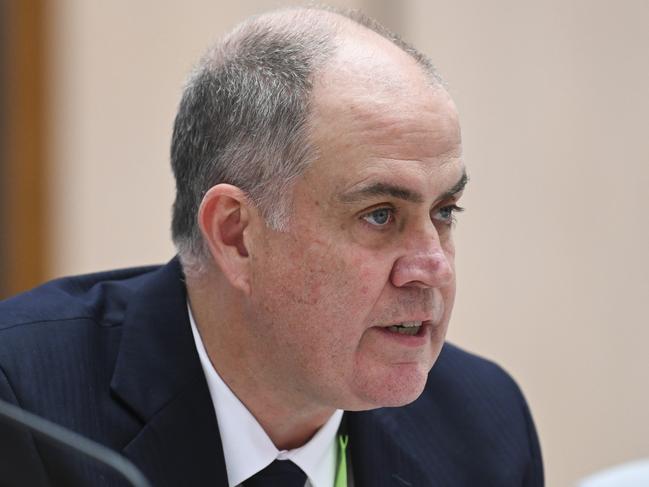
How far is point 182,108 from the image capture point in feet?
6.81

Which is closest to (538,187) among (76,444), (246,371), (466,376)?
(466,376)

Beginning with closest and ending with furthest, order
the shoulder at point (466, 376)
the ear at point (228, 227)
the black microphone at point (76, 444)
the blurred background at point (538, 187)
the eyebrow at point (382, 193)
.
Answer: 1. the black microphone at point (76, 444)
2. the eyebrow at point (382, 193)
3. the ear at point (228, 227)
4. the shoulder at point (466, 376)
5. the blurred background at point (538, 187)

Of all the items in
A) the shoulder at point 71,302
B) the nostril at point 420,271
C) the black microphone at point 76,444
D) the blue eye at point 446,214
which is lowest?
the shoulder at point 71,302

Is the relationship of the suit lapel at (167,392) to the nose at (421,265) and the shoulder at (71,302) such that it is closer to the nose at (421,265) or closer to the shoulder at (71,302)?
the shoulder at (71,302)

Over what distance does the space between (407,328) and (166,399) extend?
422 mm

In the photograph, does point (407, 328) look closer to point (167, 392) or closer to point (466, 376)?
point (167, 392)

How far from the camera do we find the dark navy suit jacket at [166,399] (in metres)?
1.90

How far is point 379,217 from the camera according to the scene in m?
1.84

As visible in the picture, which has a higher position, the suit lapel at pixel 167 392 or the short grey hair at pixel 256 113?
the short grey hair at pixel 256 113

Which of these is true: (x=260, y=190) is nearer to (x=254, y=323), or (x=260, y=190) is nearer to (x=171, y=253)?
(x=254, y=323)

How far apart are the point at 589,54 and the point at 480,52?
41cm

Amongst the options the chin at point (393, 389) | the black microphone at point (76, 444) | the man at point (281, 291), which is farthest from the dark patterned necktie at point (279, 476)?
the black microphone at point (76, 444)

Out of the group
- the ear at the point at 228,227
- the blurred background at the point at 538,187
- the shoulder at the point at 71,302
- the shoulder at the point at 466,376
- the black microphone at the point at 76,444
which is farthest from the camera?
the blurred background at the point at 538,187

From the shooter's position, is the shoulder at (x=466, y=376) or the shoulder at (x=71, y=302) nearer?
the shoulder at (x=71, y=302)
